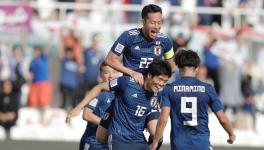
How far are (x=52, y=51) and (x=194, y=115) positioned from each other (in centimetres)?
1083

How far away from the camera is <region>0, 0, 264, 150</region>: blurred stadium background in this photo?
1941cm

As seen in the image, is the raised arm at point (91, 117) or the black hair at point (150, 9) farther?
the raised arm at point (91, 117)

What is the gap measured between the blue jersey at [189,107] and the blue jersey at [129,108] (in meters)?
0.25

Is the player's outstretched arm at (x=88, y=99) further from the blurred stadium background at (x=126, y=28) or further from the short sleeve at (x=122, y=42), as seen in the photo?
the blurred stadium background at (x=126, y=28)

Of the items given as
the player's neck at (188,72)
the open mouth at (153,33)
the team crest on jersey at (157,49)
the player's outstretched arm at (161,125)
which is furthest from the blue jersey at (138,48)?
the player's outstretched arm at (161,125)

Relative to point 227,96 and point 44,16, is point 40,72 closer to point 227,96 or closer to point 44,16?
point 44,16

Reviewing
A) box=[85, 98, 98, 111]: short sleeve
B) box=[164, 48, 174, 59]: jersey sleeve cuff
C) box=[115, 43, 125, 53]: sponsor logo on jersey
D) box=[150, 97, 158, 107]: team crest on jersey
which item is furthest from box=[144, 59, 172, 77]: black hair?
box=[85, 98, 98, 111]: short sleeve

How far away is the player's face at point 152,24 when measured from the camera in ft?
31.7

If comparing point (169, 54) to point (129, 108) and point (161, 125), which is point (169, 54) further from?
point (161, 125)

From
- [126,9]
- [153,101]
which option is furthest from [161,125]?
[126,9]

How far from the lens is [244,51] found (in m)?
20.0

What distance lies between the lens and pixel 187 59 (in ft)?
30.9

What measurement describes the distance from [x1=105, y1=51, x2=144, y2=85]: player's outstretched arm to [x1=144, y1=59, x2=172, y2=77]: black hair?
0.18 metres

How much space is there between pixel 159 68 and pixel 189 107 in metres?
0.51
